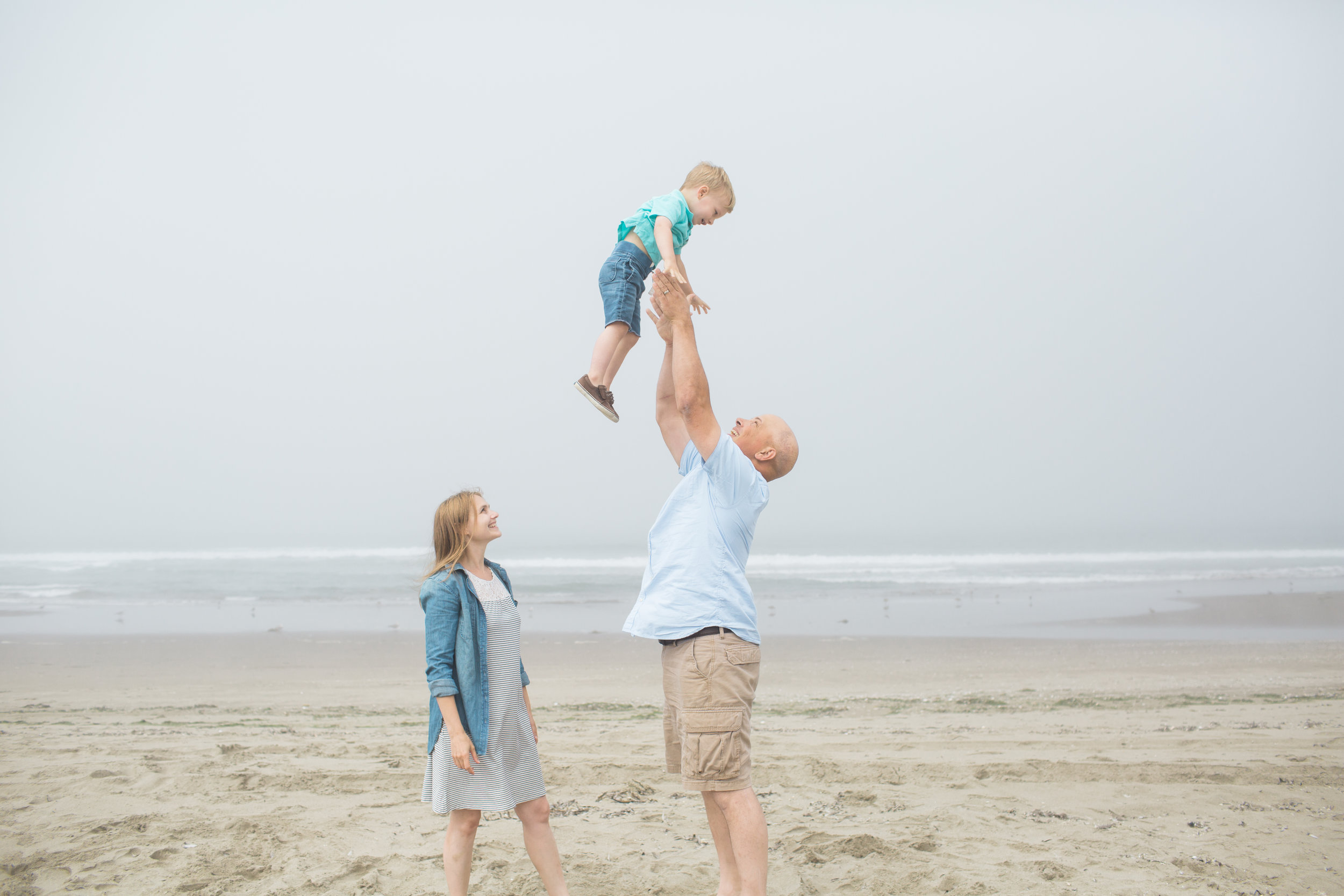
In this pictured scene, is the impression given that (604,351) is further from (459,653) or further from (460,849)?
(460,849)

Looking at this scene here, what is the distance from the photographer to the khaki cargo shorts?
272 centimetres

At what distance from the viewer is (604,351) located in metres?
3.53

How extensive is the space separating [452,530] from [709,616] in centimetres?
96

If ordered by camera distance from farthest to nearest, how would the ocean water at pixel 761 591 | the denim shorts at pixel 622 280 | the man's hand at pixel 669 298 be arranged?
1. the ocean water at pixel 761 591
2. the denim shorts at pixel 622 280
3. the man's hand at pixel 669 298

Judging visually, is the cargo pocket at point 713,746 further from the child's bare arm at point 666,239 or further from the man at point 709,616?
the child's bare arm at point 666,239

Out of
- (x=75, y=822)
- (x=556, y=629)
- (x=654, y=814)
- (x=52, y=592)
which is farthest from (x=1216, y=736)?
(x=52, y=592)

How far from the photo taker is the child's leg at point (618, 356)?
358 centimetres

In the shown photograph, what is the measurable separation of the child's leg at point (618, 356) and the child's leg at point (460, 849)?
172 centimetres

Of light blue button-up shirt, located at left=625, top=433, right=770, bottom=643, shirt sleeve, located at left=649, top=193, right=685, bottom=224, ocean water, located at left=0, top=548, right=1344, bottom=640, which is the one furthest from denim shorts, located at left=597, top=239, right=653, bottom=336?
ocean water, located at left=0, top=548, right=1344, bottom=640

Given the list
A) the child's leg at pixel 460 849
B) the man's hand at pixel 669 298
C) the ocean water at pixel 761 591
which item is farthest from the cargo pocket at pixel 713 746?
the ocean water at pixel 761 591

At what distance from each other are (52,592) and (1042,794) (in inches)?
942

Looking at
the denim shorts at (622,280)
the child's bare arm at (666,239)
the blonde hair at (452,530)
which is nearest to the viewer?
the blonde hair at (452,530)

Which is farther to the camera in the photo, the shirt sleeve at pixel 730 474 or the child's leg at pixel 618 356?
the child's leg at pixel 618 356

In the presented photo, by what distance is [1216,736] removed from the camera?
5.98 m
